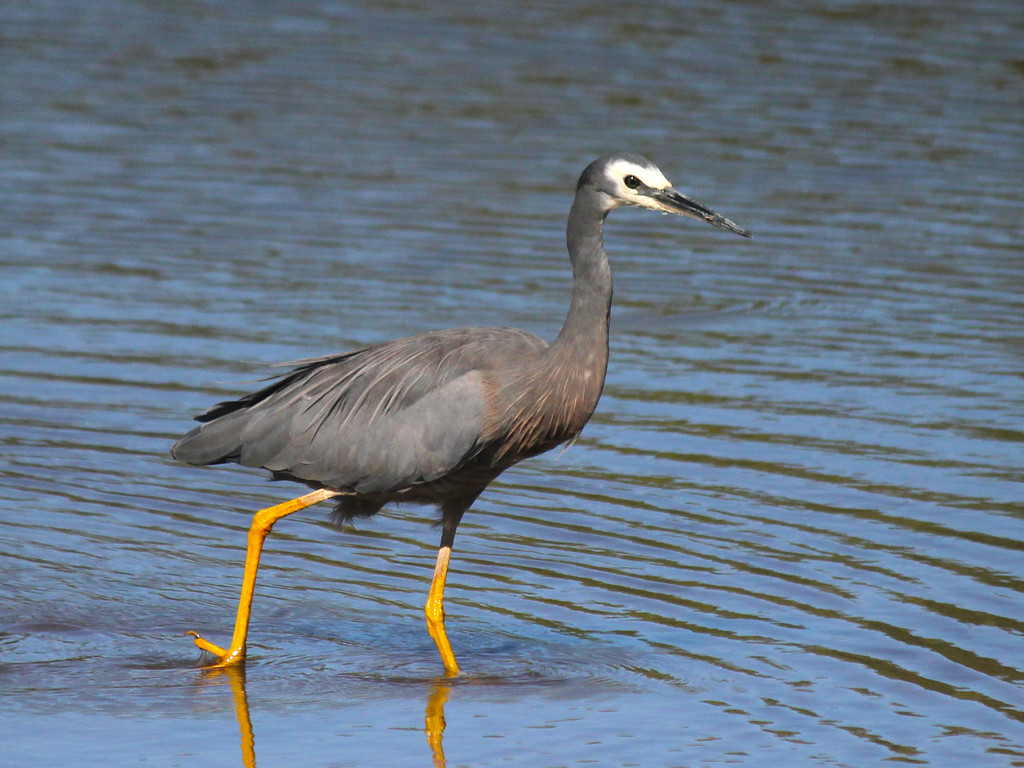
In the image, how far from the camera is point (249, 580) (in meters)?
7.89

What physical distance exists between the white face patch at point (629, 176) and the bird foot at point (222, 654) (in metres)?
2.49

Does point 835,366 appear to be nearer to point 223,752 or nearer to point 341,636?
point 341,636

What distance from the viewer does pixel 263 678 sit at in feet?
24.8

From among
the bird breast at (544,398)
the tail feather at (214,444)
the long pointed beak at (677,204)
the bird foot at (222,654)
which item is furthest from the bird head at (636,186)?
the bird foot at (222,654)


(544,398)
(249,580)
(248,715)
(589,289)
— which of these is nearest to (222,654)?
(249,580)

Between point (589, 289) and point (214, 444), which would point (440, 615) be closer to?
point (214, 444)

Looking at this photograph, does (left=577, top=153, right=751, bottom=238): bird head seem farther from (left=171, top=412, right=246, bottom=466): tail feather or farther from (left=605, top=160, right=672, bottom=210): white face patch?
(left=171, top=412, right=246, bottom=466): tail feather

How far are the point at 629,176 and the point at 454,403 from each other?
119cm

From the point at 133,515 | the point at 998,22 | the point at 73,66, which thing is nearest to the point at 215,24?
the point at 73,66

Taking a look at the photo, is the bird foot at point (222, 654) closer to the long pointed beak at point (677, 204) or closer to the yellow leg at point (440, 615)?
the yellow leg at point (440, 615)

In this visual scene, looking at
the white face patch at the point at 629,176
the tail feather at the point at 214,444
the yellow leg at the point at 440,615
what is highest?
the white face patch at the point at 629,176

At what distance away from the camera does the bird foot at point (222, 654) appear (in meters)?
7.61

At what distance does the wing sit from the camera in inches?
299

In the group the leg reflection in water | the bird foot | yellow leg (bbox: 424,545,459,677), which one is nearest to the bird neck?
yellow leg (bbox: 424,545,459,677)
